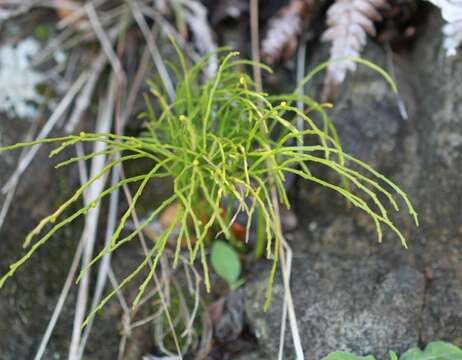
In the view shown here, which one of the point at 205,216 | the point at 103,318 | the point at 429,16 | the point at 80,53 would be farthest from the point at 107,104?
the point at 429,16

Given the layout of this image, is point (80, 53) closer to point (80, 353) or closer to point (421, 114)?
point (80, 353)

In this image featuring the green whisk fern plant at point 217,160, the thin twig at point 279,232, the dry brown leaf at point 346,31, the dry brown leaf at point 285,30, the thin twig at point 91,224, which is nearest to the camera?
the green whisk fern plant at point 217,160

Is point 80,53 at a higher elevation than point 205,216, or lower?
higher

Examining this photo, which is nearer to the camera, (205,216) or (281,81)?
(205,216)

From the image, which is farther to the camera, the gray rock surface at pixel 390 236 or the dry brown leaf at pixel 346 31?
the dry brown leaf at pixel 346 31

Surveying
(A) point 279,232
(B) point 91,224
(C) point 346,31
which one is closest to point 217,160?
(A) point 279,232

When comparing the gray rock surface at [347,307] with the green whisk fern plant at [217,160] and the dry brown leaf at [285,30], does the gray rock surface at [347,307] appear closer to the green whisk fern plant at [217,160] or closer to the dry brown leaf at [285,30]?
the green whisk fern plant at [217,160]

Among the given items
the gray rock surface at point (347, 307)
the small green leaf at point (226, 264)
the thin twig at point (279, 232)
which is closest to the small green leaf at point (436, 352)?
the gray rock surface at point (347, 307)
